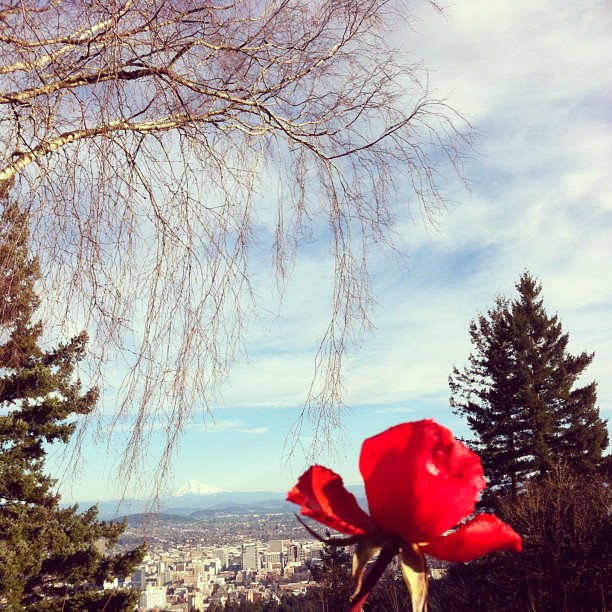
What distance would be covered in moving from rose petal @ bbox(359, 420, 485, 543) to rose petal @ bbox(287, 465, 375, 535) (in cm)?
3

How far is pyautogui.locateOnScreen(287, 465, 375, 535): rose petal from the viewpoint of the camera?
15.3 inches

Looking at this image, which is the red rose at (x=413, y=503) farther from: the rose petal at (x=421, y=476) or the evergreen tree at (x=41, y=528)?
the evergreen tree at (x=41, y=528)

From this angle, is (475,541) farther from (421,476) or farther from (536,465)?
(536,465)

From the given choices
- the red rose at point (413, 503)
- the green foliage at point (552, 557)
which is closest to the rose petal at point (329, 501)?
the red rose at point (413, 503)

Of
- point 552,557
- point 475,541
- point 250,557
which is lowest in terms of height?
point 250,557

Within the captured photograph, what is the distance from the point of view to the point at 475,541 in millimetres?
378

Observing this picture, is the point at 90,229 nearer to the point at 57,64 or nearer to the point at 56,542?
the point at 57,64

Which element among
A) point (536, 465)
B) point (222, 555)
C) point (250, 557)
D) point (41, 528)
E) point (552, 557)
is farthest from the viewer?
point (250, 557)

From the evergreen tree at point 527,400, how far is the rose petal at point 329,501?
18.7m

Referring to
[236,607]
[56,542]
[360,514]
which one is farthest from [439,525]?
[236,607]

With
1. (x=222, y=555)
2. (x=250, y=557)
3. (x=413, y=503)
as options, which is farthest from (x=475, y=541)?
(x=250, y=557)

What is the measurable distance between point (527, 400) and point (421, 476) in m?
19.0

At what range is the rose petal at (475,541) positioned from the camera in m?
0.38

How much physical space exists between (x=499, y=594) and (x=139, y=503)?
16501 millimetres
